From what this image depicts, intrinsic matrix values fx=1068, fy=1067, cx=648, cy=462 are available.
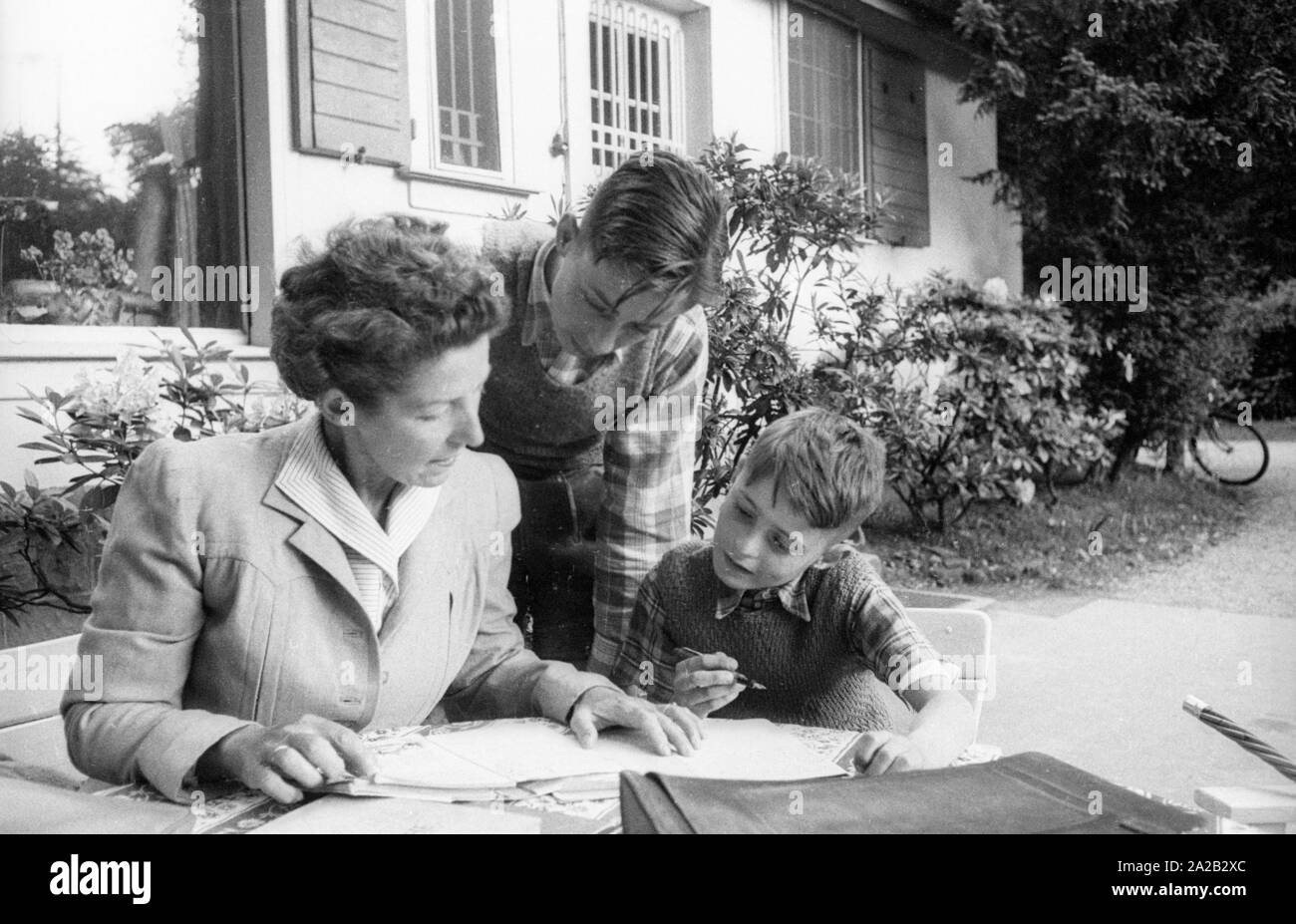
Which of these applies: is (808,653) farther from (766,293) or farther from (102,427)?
(102,427)

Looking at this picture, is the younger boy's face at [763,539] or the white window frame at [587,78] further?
the white window frame at [587,78]

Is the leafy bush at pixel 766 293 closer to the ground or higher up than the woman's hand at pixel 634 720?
higher up

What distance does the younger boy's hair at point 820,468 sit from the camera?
3.98 ft

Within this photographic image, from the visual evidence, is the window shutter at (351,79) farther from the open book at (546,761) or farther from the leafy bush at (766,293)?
the open book at (546,761)

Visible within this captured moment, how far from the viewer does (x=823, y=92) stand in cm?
161

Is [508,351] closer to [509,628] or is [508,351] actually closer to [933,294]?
[509,628]

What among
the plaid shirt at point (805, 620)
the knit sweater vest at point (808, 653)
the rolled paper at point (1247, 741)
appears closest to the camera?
the rolled paper at point (1247, 741)

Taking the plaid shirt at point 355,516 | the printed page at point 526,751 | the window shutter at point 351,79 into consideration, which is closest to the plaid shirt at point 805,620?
the printed page at point 526,751

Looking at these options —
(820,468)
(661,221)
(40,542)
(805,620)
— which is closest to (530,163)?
→ (661,221)

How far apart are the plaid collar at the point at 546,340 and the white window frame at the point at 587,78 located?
0.18 meters

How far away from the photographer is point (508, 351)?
4.65ft

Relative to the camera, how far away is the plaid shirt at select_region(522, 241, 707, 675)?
4.78 feet

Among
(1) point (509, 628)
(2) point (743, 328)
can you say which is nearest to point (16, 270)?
(1) point (509, 628)
